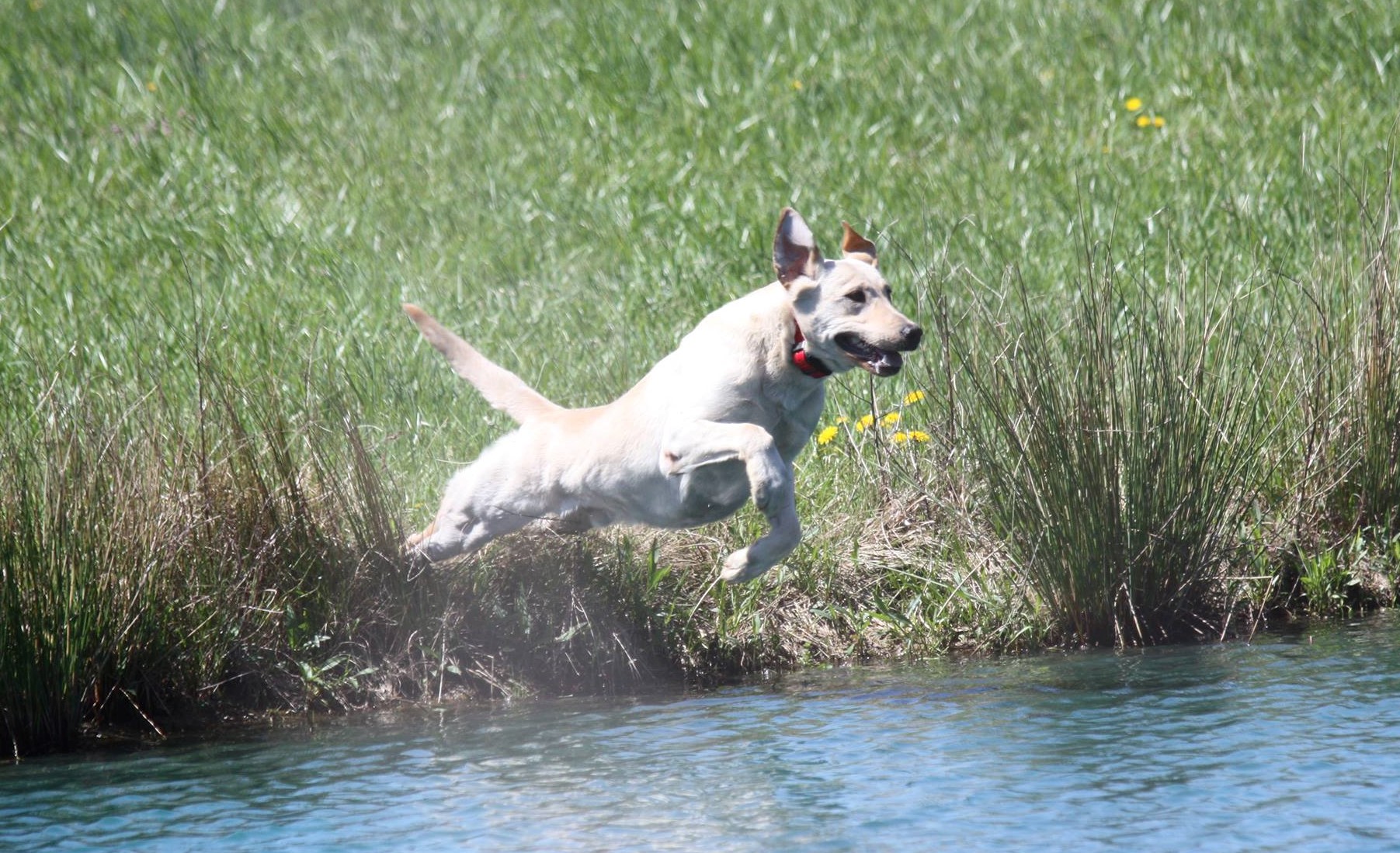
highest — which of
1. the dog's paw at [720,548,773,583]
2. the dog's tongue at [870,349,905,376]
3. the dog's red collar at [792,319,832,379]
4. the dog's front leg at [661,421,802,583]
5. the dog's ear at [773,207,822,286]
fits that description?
the dog's ear at [773,207,822,286]

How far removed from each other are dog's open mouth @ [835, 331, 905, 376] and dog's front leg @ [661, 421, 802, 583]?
0.41 m

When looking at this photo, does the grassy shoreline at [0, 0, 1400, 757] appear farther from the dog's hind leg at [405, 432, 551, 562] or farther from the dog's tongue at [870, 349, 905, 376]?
the dog's tongue at [870, 349, 905, 376]

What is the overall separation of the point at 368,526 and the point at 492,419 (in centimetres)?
189

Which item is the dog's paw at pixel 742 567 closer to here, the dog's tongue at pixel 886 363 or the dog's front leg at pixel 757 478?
the dog's front leg at pixel 757 478

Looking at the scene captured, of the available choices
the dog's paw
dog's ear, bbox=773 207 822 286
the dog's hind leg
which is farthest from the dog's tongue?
the dog's hind leg

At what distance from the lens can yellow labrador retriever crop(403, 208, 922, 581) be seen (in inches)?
220

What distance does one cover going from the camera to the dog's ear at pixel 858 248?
6066 mm

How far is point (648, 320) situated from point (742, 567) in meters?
4.58

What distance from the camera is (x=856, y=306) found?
562cm

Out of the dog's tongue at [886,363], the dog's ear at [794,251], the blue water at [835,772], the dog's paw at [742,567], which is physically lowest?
the blue water at [835,772]

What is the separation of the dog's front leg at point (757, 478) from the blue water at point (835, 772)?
59 cm

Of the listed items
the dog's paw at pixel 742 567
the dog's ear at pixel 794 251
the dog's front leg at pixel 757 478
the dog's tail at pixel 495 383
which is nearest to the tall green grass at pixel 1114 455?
the dog's ear at pixel 794 251

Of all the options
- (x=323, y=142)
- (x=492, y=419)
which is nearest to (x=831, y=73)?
(x=323, y=142)

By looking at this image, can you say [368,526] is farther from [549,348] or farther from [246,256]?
[246,256]
